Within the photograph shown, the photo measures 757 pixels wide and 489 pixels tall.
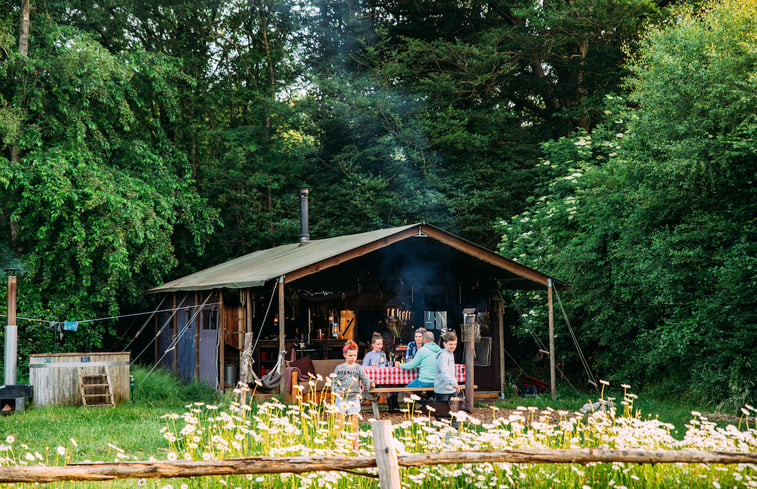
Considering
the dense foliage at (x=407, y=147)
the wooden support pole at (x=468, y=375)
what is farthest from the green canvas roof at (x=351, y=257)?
the wooden support pole at (x=468, y=375)

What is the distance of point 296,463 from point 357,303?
406 inches

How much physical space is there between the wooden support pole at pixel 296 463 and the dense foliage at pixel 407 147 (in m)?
7.28

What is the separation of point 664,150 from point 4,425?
1072 centimetres

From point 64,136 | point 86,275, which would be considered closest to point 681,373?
point 86,275

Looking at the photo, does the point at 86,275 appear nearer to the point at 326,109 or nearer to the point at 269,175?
the point at 269,175

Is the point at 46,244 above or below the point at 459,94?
below

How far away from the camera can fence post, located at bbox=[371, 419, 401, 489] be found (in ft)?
14.3

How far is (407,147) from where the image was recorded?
837 inches

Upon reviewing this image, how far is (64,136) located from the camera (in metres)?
17.0

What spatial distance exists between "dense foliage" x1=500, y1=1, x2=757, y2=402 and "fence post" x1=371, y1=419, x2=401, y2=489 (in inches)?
322

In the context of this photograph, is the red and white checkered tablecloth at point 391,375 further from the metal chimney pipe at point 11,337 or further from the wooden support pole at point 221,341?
the metal chimney pipe at point 11,337

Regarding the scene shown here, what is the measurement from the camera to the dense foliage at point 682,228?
11.4 metres

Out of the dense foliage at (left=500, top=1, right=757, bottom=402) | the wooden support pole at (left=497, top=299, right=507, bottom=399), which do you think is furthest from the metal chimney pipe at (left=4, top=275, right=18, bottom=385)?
the dense foliage at (left=500, top=1, right=757, bottom=402)

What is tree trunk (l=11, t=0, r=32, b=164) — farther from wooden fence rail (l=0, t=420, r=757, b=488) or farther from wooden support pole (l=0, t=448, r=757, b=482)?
wooden fence rail (l=0, t=420, r=757, b=488)
